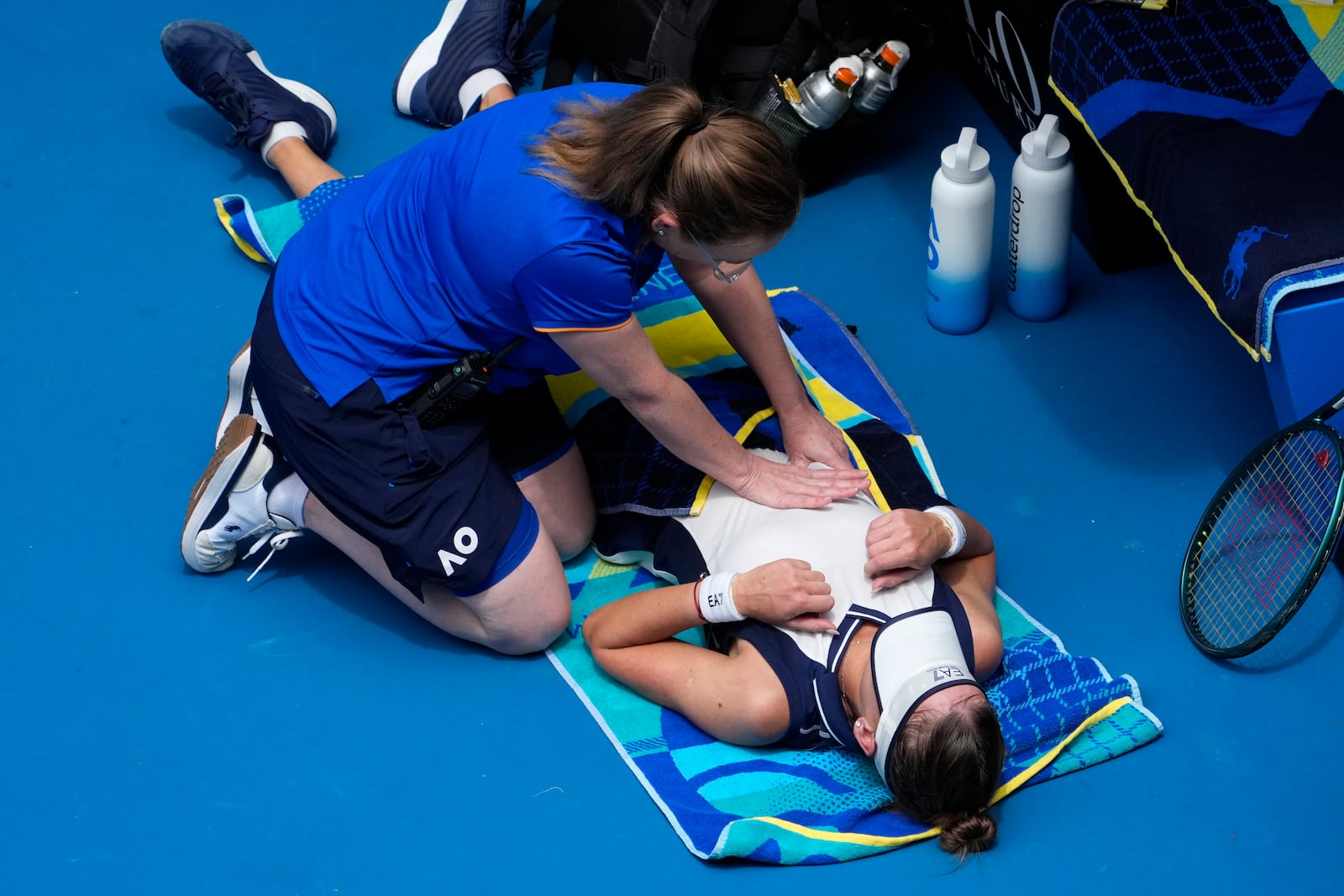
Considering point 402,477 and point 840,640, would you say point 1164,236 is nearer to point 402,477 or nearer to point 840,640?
point 840,640

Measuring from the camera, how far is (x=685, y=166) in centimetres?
203

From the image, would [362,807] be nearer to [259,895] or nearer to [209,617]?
[259,895]

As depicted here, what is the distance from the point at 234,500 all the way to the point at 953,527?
4.60ft

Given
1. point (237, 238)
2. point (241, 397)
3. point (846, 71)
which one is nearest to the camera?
point (241, 397)

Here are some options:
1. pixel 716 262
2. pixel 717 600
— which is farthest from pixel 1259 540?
pixel 716 262

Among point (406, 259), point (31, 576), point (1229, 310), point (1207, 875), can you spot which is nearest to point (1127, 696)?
point (1207, 875)

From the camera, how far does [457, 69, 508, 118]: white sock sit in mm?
3621

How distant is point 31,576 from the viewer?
9.03ft

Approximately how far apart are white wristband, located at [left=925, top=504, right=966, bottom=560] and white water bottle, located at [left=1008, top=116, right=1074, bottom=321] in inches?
33.3

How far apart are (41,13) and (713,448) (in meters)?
2.88

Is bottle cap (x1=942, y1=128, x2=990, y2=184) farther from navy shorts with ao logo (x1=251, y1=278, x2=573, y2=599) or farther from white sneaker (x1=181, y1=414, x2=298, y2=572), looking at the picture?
white sneaker (x1=181, y1=414, x2=298, y2=572)

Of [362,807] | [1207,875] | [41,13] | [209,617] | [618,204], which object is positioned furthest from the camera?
[41,13]

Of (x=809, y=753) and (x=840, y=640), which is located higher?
(x=840, y=640)

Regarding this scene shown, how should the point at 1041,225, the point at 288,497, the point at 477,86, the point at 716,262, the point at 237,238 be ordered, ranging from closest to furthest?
the point at 716,262 → the point at 288,497 → the point at 1041,225 → the point at 237,238 → the point at 477,86
